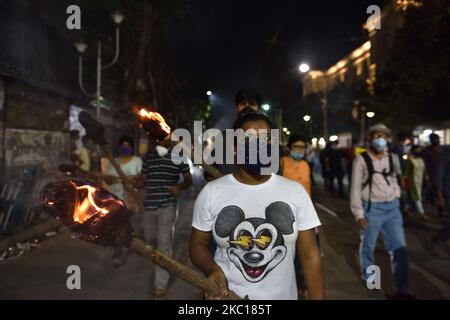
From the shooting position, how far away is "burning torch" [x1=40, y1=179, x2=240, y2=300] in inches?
71.8

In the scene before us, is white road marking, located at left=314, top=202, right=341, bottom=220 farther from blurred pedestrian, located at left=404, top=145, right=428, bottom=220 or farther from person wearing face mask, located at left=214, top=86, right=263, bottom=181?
person wearing face mask, located at left=214, top=86, right=263, bottom=181

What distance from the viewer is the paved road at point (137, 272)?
206 inches

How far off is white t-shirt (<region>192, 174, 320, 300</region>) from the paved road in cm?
277

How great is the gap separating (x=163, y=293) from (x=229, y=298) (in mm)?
3195

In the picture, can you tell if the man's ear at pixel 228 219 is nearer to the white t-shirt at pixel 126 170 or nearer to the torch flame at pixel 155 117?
the torch flame at pixel 155 117

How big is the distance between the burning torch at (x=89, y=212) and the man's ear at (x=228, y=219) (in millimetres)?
472

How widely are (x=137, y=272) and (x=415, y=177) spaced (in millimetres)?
7182

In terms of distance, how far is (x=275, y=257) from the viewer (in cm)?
234

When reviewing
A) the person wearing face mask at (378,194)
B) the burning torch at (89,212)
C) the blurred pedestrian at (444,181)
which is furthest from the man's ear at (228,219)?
the blurred pedestrian at (444,181)

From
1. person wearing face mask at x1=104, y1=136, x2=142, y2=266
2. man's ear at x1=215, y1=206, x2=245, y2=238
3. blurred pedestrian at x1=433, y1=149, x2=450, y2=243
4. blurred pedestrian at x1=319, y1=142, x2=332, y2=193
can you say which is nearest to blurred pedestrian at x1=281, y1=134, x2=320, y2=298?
person wearing face mask at x1=104, y1=136, x2=142, y2=266

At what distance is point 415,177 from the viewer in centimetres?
1052

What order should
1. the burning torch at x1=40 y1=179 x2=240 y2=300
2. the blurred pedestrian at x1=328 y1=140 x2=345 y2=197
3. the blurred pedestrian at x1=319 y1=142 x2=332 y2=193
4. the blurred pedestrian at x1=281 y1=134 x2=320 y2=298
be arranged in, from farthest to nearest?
the blurred pedestrian at x1=319 y1=142 x2=332 y2=193 < the blurred pedestrian at x1=328 y1=140 x2=345 y2=197 < the blurred pedestrian at x1=281 y1=134 x2=320 y2=298 < the burning torch at x1=40 y1=179 x2=240 y2=300

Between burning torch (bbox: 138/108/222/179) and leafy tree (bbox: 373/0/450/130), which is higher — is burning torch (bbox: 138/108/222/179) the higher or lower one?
the lower one
